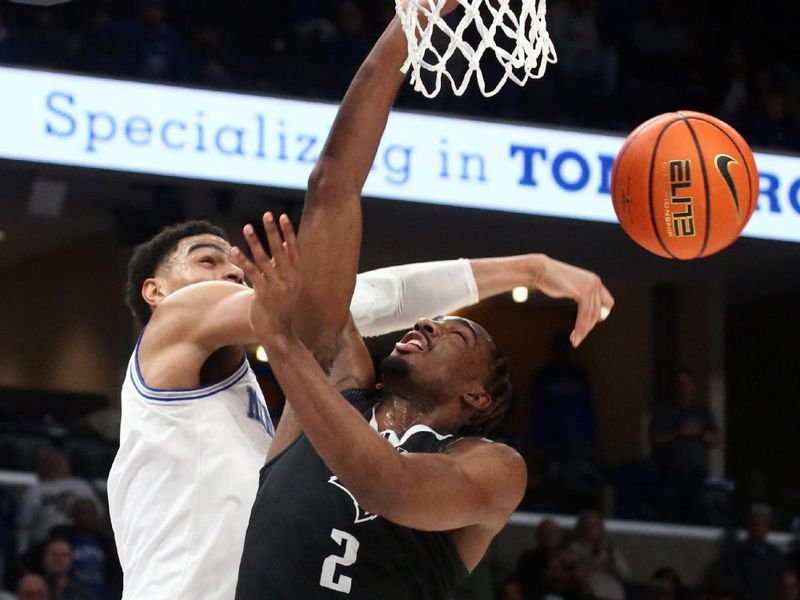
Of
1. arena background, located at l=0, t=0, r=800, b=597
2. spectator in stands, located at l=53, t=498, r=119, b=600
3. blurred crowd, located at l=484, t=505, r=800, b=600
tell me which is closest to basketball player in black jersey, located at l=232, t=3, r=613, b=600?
arena background, located at l=0, t=0, r=800, b=597

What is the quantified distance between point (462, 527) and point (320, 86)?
610 cm

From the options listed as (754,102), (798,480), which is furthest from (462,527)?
(798,480)

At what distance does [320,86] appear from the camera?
8.43 metres

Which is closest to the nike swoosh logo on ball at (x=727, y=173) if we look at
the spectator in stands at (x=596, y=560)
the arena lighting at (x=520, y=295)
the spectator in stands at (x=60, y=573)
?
the spectator in stands at (x=60, y=573)

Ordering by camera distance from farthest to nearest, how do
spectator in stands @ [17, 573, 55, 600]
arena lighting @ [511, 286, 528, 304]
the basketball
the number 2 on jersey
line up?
arena lighting @ [511, 286, 528, 304] → spectator in stands @ [17, 573, 55, 600] → the basketball → the number 2 on jersey

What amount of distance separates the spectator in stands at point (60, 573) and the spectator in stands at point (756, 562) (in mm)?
3938

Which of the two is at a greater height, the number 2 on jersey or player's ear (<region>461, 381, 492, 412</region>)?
player's ear (<region>461, 381, 492, 412</region>)

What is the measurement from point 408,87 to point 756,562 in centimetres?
352

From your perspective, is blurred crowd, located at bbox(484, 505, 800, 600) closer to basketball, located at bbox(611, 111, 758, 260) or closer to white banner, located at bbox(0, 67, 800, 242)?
white banner, located at bbox(0, 67, 800, 242)

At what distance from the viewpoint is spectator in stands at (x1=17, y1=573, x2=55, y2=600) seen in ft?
21.1

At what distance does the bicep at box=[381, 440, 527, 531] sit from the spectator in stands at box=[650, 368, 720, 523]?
6.58 m

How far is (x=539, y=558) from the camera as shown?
788cm

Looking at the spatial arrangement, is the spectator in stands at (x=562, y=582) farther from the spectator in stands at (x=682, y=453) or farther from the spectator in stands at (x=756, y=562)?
the spectator in stands at (x=682, y=453)

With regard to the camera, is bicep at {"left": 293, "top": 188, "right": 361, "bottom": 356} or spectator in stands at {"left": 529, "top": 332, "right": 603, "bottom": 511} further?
spectator in stands at {"left": 529, "top": 332, "right": 603, "bottom": 511}
